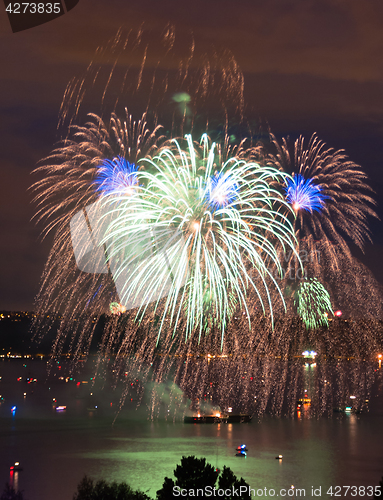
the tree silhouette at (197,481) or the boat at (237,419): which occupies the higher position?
the tree silhouette at (197,481)

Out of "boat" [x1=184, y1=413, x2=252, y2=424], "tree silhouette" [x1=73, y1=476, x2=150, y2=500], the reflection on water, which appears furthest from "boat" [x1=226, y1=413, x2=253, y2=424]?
"tree silhouette" [x1=73, y1=476, x2=150, y2=500]

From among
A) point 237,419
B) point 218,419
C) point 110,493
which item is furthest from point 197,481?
point 237,419

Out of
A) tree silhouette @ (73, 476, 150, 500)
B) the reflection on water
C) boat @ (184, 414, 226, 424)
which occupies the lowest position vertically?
the reflection on water

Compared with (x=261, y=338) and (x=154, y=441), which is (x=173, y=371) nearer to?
(x=261, y=338)

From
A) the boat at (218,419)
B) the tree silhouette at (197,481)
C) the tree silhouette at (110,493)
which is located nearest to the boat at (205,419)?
the boat at (218,419)

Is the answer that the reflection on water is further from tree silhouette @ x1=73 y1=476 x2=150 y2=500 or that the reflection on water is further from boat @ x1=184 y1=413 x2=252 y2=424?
tree silhouette @ x1=73 y1=476 x2=150 y2=500

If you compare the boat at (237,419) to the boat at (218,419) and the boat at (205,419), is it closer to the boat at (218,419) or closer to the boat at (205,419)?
the boat at (218,419)

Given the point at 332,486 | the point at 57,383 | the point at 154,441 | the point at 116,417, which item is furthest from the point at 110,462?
the point at 57,383

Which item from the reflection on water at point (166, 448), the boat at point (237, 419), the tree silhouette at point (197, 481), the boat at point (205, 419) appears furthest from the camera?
the boat at point (237, 419)
